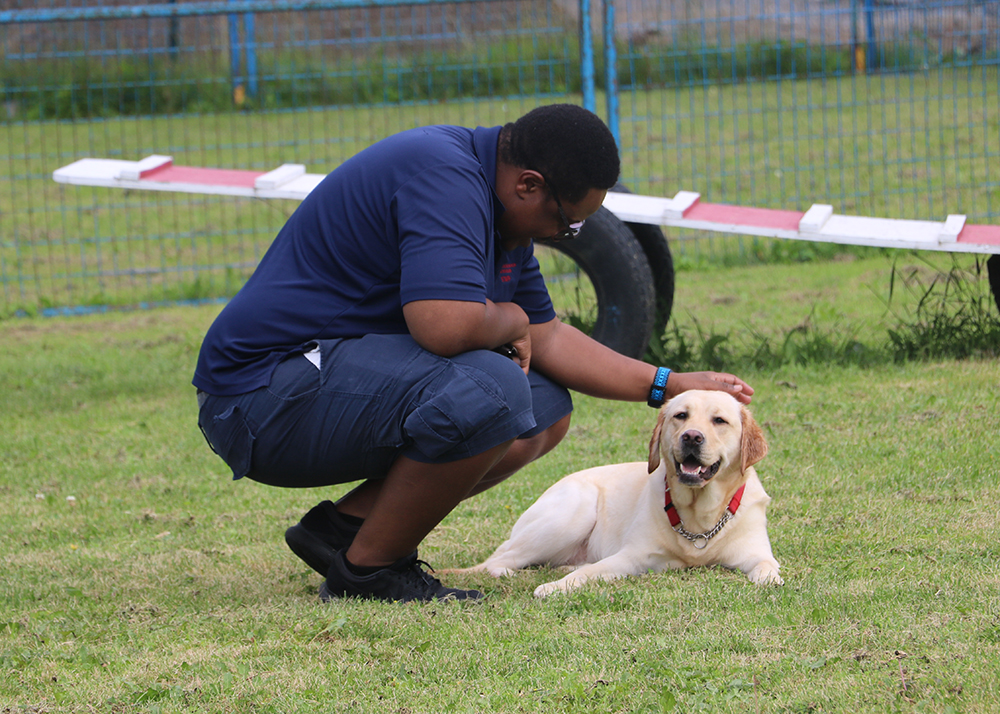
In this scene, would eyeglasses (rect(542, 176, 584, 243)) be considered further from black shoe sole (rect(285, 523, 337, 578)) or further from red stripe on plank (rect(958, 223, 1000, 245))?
red stripe on plank (rect(958, 223, 1000, 245))

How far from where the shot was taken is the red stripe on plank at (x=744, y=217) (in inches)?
208

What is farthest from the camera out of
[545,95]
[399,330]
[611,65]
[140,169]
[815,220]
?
[545,95]

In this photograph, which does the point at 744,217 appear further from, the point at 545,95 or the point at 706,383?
the point at 545,95

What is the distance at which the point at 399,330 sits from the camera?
3.04m

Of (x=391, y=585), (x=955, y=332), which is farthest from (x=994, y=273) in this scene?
(x=391, y=585)

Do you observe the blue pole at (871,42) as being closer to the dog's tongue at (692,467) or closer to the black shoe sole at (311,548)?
the dog's tongue at (692,467)

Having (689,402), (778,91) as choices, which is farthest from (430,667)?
(778,91)

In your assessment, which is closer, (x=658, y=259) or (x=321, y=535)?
(x=321, y=535)

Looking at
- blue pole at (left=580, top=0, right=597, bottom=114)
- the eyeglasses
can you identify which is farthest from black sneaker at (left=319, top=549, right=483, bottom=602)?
blue pole at (left=580, top=0, right=597, bottom=114)

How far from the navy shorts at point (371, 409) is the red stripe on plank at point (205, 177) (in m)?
3.09

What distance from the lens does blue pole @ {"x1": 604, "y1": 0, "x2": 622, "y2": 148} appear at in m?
7.17

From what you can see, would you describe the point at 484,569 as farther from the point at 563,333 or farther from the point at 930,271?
the point at 930,271

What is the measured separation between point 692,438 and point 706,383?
0.22m

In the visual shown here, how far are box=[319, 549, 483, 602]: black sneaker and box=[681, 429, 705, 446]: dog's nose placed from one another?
0.75 m
